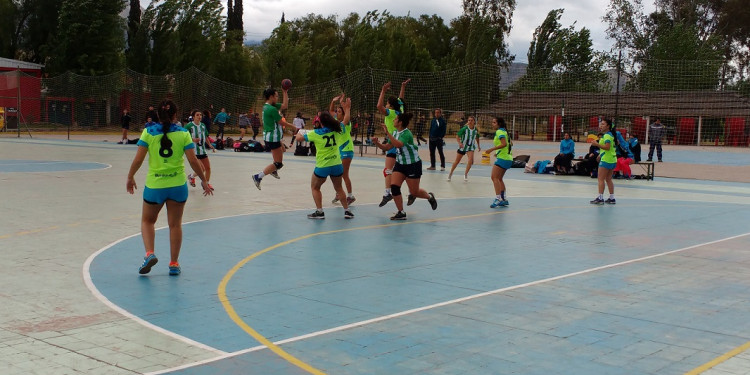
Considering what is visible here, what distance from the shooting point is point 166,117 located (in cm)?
825

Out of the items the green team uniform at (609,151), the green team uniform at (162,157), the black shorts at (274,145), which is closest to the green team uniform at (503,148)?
the green team uniform at (609,151)

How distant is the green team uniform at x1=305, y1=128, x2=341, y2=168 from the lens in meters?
12.7

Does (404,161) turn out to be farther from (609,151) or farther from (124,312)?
(124,312)

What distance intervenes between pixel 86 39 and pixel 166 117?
49430 mm

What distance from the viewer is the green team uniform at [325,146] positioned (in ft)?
41.6

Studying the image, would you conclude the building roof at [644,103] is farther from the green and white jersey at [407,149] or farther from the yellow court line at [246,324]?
the yellow court line at [246,324]

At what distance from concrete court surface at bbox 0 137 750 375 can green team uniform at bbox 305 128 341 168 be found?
97cm

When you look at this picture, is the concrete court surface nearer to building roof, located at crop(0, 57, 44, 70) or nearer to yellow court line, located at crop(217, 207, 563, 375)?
yellow court line, located at crop(217, 207, 563, 375)

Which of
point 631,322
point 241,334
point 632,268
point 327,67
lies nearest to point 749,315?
point 631,322

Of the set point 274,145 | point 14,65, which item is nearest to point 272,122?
point 274,145

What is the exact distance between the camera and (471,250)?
33.9 ft

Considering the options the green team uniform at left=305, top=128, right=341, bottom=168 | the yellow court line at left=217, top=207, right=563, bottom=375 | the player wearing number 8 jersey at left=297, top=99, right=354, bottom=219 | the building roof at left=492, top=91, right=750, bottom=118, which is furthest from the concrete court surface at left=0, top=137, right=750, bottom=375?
the building roof at left=492, top=91, right=750, bottom=118

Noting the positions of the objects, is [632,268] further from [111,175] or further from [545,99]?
[545,99]

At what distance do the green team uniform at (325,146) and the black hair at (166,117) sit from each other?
15.0 feet
